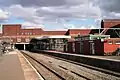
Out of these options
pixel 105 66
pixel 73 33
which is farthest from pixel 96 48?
pixel 73 33

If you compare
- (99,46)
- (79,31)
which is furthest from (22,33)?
(99,46)

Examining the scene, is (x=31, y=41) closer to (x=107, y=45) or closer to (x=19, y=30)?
(x=19, y=30)

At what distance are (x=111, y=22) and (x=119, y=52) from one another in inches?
3636

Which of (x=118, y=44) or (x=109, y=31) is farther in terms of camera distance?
(x=109, y=31)

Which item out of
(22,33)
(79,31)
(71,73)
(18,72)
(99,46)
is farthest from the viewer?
(22,33)

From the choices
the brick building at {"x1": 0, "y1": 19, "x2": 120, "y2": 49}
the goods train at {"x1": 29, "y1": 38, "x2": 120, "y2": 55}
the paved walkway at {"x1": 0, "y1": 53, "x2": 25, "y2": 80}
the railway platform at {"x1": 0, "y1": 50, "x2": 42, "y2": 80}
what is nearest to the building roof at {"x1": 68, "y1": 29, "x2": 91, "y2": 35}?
the brick building at {"x1": 0, "y1": 19, "x2": 120, "y2": 49}

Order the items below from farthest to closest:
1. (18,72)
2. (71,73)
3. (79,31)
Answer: (79,31)
(18,72)
(71,73)

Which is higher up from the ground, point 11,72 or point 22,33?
point 22,33

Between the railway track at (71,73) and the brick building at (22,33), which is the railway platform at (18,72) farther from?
A: the brick building at (22,33)

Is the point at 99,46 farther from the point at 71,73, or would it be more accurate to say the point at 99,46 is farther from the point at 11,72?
the point at 11,72

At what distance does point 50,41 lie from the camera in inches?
5032

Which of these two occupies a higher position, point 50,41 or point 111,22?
point 111,22

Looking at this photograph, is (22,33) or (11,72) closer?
(11,72)

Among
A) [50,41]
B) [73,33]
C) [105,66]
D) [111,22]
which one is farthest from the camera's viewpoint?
[73,33]
